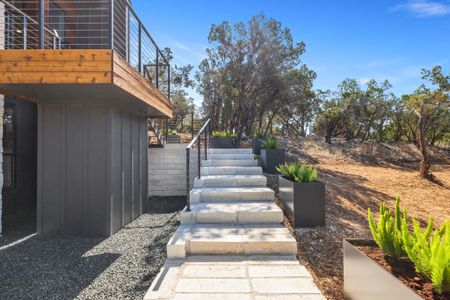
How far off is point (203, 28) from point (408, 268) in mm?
13232

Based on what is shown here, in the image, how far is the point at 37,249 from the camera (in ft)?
13.5

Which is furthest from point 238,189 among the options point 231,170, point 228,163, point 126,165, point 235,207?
point 126,165

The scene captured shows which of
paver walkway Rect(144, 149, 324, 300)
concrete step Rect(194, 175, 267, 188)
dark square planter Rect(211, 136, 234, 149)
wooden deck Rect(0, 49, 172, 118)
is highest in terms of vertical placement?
wooden deck Rect(0, 49, 172, 118)

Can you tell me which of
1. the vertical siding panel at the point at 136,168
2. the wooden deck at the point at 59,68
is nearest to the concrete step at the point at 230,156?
the vertical siding panel at the point at 136,168

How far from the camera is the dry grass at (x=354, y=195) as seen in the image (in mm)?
3754

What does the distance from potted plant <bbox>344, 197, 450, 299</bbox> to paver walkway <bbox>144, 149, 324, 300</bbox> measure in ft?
2.35

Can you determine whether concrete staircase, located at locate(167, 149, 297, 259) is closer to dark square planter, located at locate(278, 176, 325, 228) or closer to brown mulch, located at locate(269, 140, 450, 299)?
dark square planter, located at locate(278, 176, 325, 228)

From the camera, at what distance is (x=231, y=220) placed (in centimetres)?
448

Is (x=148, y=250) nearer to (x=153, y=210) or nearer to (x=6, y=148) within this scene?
(x=153, y=210)

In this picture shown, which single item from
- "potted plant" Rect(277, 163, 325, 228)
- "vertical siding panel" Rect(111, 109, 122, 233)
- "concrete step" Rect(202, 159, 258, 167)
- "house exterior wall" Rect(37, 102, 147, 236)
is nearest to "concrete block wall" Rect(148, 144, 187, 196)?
"concrete step" Rect(202, 159, 258, 167)

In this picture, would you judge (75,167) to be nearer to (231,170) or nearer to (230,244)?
(230,244)

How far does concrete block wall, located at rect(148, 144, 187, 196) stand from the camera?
8.30 metres

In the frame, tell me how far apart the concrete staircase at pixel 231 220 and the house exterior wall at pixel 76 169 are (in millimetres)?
1732

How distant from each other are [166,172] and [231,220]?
174 inches
